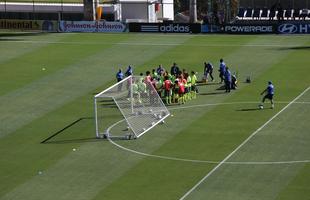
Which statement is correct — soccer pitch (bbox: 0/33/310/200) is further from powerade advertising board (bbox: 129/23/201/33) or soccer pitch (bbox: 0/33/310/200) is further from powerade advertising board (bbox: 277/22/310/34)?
powerade advertising board (bbox: 129/23/201/33)

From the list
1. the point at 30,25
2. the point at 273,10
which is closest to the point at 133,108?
the point at 273,10

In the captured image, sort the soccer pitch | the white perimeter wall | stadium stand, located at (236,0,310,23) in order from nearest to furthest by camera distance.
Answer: the soccer pitch → stadium stand, located at (236,0,310,23) → the white perimeter wall

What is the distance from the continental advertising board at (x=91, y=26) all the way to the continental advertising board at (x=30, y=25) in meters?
1.04

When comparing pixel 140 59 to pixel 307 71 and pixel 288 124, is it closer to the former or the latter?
pixel 307 71

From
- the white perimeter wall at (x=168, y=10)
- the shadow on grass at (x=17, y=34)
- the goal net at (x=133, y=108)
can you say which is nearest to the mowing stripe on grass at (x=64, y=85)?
the goal net at (x=133, y=108)

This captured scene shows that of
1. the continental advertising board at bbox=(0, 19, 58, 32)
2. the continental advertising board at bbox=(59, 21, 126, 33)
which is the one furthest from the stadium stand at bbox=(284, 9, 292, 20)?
the continental advertising board at bbox=(0, 19, 58, 32)

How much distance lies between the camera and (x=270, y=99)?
5291cm

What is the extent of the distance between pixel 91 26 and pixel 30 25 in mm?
6727

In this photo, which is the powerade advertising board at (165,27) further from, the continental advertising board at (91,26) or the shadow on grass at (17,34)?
the shadow on grass at (17,34)

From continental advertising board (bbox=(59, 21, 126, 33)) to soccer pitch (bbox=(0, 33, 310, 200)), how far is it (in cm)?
813

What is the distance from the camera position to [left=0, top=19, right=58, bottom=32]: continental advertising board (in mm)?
86000

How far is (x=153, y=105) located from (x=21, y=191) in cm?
1367

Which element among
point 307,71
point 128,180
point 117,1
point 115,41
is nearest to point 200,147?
point 128,180

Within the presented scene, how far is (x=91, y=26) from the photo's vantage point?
84250mm
